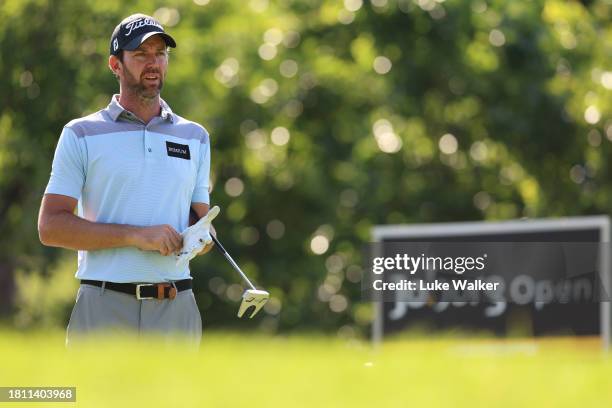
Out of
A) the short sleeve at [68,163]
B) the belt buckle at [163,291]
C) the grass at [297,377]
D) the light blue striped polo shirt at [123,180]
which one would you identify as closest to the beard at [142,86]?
the light blue striped polo shirt at [123,180]

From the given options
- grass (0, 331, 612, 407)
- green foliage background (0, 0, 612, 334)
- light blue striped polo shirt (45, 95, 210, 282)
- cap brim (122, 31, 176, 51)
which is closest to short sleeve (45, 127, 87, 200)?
light blue striped polo shirt (45, 95, 210, 282)

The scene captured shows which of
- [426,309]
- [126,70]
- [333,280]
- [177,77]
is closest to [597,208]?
[333,280]

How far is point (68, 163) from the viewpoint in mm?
5293

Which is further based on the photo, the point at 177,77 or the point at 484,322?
the point at 177,77

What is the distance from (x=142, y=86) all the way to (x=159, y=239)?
67 cm

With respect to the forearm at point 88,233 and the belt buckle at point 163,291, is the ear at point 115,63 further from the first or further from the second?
the belt buckle at point 163,291

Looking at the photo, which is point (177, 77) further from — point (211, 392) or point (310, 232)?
point (211, 392)

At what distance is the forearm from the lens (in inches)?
206

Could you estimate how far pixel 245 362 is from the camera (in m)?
3.93

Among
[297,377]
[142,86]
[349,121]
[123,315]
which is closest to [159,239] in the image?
[123,315]

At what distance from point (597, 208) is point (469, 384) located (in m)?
18.8

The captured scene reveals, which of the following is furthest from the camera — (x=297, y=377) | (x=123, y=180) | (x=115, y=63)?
(x=115, y=63)

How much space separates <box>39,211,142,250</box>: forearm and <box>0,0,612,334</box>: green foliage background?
1463 cm

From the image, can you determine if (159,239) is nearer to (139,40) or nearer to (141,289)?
(141,289)
